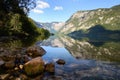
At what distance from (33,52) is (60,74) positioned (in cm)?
1540

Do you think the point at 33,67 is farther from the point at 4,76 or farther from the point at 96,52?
the point at 96,52

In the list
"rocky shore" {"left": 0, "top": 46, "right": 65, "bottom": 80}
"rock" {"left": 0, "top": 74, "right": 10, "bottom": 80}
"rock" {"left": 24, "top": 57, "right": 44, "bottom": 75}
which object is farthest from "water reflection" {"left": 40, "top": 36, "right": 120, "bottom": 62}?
"rock" {"left": 0, "top": 74, "right": 10, "bottom": 80}

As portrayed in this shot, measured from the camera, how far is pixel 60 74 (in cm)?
2734

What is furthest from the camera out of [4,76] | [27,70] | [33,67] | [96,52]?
[96,52]

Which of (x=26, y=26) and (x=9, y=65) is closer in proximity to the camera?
(x=9, y=65)

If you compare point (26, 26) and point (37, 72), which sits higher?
point (26, 26)

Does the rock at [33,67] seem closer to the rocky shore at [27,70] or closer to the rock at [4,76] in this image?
the rocky shore at [27,70]

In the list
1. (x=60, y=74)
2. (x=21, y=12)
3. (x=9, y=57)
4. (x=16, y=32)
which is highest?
(x=21, y=12)

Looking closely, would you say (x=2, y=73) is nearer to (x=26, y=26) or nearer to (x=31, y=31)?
(x=26, y=26)

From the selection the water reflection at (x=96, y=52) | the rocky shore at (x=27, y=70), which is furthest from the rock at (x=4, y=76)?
the water reflection at (x=96, y=52)

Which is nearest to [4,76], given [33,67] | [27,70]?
[27,70]

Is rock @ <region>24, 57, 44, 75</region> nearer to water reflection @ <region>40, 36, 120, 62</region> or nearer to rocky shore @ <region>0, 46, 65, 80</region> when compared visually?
rocky shore @ <region>0, 46, 65, 80</region>

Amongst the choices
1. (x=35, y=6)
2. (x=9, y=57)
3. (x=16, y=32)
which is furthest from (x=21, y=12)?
(x=9, y=57)

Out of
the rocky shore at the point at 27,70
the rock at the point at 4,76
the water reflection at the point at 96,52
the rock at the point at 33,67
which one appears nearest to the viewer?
the rock at the point at 4,76
